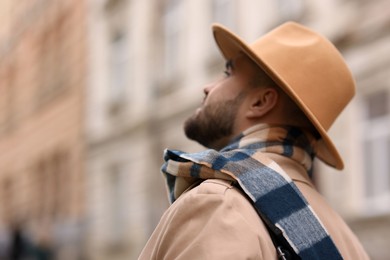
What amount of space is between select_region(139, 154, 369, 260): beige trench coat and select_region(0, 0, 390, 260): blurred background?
8546 mm

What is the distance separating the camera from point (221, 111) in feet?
9.11

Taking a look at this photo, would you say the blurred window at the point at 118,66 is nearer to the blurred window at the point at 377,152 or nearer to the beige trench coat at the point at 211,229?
the blurred window at the point at 377,152

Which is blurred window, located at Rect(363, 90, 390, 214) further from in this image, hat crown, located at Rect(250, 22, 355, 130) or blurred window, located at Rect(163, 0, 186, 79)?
hat crown, located at Rect(250, 22, 355, 130)

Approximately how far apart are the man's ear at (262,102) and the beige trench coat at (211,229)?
39cm

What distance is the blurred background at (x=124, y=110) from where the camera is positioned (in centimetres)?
1138

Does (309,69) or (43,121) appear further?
(43,121)

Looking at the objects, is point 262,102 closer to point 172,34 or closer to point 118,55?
point 172,34

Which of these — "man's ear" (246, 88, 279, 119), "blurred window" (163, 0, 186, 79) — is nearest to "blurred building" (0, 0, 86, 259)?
"blurred window" (163, 0, 186, 79)

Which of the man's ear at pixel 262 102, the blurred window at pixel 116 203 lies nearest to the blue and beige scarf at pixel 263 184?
the man's ear at pixel 262 102

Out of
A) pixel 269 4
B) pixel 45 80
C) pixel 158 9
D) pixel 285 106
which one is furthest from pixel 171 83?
pixel 285 106

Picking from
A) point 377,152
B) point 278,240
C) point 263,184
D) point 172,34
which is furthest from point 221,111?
point 172,34

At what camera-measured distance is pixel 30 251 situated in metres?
17.7

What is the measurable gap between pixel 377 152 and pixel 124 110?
27.2 feet

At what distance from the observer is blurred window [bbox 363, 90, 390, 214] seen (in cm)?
1098
